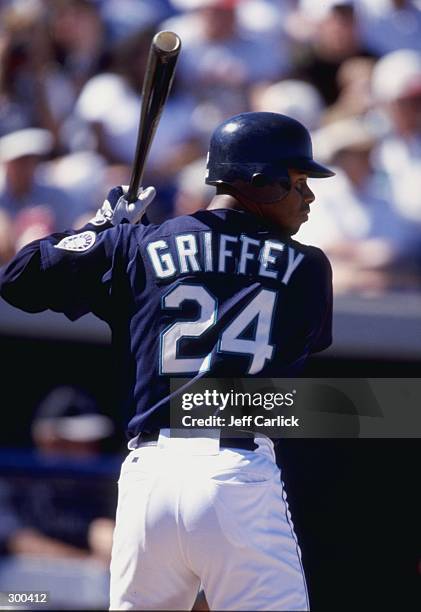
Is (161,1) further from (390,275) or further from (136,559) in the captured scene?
(136,559)

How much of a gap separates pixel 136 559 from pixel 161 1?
5078 mm

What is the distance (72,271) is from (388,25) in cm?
405

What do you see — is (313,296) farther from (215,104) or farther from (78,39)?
(78,39)

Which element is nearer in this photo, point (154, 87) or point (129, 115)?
point (154, 87)

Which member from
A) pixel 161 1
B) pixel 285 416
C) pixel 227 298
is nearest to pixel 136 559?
pixel 227 298

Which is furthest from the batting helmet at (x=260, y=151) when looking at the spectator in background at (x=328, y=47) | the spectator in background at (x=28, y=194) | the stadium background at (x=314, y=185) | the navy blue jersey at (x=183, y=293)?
the spectator in background at (x=328, y=47)

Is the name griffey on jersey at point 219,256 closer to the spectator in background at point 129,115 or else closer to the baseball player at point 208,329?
the baseball player at point 208,329

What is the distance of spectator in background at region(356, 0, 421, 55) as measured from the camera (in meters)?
6.53

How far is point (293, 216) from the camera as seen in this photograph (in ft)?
10.6

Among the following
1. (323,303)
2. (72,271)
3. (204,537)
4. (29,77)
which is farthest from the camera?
(29,77)

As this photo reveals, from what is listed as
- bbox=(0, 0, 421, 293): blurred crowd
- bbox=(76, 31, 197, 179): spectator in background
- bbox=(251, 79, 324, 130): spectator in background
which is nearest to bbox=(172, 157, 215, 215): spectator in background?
bbox=(0, 0, 421, 293): blurred crowd

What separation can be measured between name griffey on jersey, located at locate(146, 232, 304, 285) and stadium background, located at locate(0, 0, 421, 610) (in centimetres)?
203

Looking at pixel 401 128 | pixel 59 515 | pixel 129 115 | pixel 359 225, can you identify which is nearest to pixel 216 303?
pixel 59 515

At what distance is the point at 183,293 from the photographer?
3.04 metres
